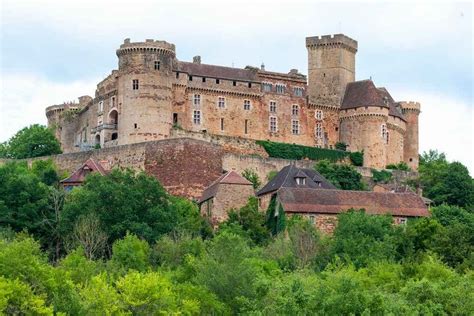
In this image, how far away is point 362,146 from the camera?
96.9m

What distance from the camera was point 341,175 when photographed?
292 feet

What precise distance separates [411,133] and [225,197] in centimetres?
2810

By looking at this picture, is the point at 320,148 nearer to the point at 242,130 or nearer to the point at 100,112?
the point at 242,130

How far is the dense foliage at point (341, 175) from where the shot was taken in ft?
290

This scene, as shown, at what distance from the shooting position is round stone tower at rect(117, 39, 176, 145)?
290 feet

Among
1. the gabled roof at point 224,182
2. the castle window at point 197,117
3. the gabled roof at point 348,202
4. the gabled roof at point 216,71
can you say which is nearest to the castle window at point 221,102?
the gabled roof at point 216,71

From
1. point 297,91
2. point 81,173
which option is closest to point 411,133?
point 297,91

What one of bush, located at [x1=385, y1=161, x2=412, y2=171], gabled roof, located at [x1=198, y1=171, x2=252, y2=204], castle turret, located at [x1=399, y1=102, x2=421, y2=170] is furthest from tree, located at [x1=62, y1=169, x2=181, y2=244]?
castle turret, located at [x1=399, y1=102, x2=421, y2=170]

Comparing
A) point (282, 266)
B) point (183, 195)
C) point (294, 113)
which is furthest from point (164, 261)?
point (294, 113)

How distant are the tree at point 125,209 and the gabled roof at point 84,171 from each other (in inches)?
309

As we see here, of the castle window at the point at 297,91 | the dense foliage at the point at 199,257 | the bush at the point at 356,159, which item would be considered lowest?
the dense foliage at the point at 199,257

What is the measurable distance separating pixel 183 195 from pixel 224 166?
4364 mm

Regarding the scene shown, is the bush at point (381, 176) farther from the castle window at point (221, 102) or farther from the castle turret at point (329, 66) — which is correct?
the castle window at point (221, 102)

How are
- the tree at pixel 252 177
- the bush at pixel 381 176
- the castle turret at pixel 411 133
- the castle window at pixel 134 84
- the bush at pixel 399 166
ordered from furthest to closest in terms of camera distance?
1. the castle turret at pixel 411 133
2. the bush at pixel 399 166
3. the bush at pixel 381 176
4. the castle window at pixel 134 84
5. the tree at pixel 252 177
